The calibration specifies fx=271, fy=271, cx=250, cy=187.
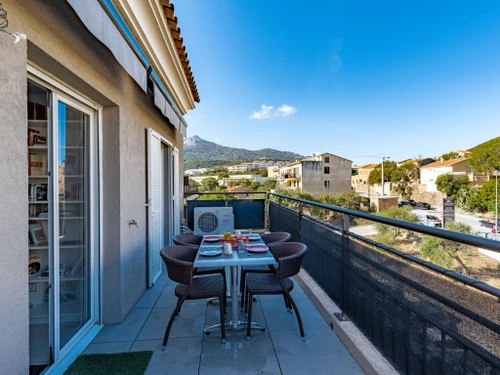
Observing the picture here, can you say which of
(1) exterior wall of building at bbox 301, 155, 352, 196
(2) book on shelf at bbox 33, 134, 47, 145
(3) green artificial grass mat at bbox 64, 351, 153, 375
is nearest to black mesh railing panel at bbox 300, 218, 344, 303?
(3) green artificial grass mat at bbox 64, 351, 153, 375

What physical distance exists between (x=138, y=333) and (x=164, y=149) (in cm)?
311

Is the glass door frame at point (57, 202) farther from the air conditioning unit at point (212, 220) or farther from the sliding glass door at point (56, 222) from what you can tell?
the air conditioning unit at point (212, 220)

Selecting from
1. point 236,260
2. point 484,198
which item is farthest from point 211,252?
point 484,198

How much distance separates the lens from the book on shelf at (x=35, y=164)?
1.85 m

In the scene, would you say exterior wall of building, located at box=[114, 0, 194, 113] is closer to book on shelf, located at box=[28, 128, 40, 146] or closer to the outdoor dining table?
book on shelf, located at box=[28, 128, 40, 146]

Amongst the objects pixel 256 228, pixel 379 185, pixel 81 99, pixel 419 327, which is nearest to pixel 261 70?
pixel 256 228

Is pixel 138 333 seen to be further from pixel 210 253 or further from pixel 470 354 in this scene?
pixel 470 354

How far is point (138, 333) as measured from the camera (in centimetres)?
233

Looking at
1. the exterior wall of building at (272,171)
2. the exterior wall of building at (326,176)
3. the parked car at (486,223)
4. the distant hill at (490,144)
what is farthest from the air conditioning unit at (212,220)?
the exterior wall of building at (272,171)

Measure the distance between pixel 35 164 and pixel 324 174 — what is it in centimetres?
3763

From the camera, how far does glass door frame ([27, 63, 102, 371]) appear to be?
1803 mm

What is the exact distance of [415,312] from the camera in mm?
1369

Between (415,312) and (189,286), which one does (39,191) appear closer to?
(189,286)

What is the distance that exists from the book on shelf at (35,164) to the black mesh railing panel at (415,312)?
2.29 metres
